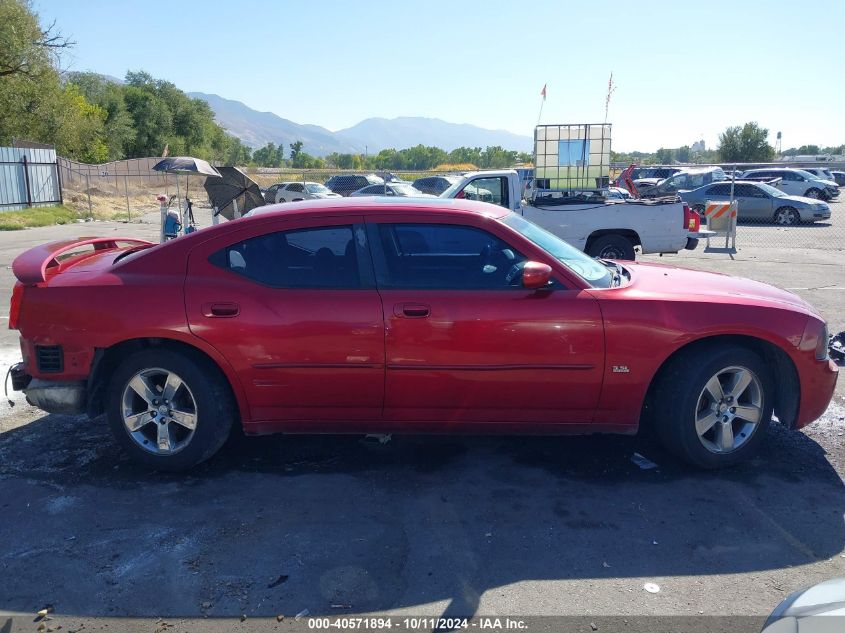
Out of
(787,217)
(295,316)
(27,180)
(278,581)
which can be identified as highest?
Answer: (27,180)

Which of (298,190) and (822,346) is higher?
(298,190)

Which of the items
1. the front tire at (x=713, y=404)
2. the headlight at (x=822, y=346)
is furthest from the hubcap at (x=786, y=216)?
the front tire at (x=713, y=404)

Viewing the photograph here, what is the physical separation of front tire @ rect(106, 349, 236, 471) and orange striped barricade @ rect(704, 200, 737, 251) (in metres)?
14.8

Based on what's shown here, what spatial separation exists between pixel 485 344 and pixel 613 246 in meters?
8.69

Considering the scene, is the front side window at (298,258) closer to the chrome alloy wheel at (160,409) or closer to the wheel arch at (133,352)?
the wheel arch at (133,352)

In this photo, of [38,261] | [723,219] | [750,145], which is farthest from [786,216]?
[750,145]

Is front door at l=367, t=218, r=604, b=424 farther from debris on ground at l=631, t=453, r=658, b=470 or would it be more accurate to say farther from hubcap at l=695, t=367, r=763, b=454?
hubcap at l=695, t=367, r=763, b=454

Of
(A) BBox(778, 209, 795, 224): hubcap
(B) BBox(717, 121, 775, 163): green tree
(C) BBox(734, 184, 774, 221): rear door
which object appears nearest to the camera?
(A) BBox(778, 209, 795, 224): hubcap

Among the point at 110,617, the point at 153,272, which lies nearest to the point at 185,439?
the point at 153,272

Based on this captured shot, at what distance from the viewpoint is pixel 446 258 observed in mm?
4477

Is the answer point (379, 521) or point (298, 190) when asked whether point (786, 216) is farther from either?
point (379, 521)

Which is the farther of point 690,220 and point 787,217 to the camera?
point 787,217

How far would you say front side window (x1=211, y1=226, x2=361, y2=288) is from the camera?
439 cm

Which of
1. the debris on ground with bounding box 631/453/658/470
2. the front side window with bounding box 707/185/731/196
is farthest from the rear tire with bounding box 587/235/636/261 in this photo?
the front side window with bounding box 707/185/731/196
